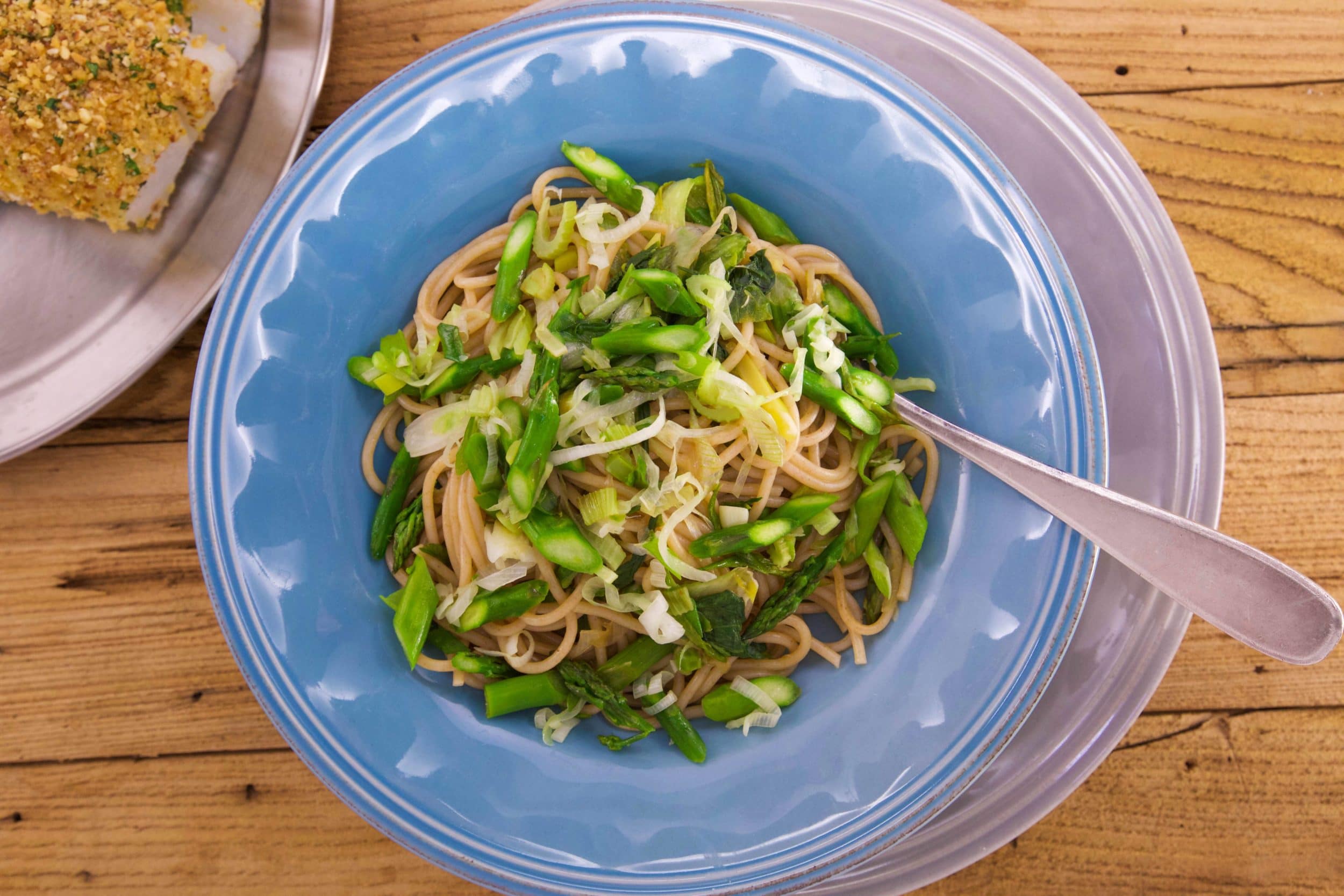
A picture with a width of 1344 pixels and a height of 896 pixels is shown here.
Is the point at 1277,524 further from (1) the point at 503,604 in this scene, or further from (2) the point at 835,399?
(1) the point at 503,604

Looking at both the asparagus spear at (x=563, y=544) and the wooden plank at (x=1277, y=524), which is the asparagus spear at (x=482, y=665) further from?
the wooden plank at (x=1277, y=524)

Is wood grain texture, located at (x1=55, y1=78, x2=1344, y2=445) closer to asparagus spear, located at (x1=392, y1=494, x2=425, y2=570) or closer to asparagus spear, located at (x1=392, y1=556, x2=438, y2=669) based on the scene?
asparagus spear, located at (x1=392, y1=494, x2=425, y2=570)

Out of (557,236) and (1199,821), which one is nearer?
(557,236)

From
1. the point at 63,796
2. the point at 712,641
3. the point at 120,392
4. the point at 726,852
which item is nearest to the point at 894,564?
the point at 712,641

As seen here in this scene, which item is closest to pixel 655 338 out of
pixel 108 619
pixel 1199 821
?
pixel 108 619

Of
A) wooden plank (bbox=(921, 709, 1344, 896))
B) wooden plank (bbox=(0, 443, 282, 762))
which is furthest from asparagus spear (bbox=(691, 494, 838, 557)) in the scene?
wooden plank (bbox=(0, 443, 282, 762))

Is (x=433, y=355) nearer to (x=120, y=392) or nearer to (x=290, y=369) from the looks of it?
(x=290, y=369)
